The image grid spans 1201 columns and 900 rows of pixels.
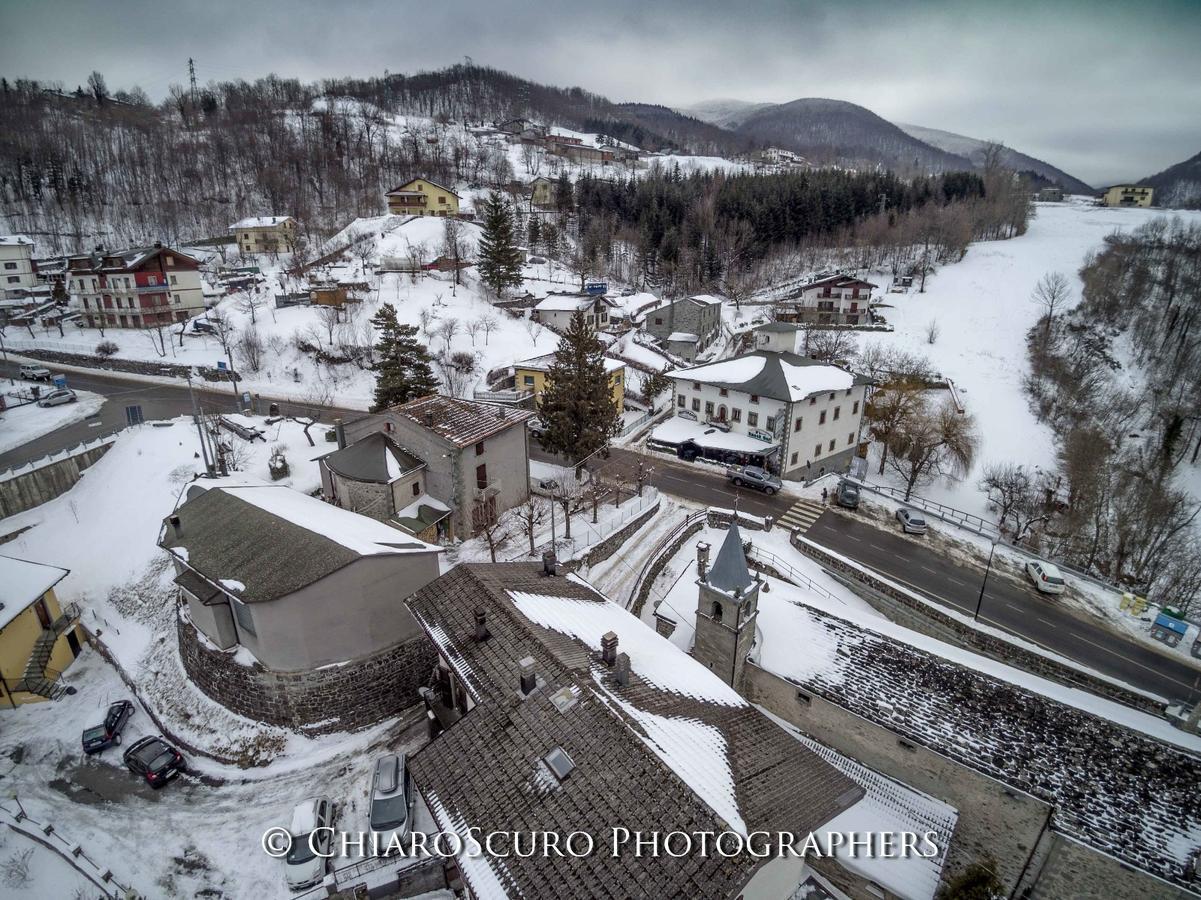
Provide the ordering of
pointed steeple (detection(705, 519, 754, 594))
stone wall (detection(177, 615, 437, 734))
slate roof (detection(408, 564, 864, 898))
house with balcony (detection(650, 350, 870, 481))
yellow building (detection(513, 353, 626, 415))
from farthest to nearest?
yellow building (detection(513, 353, 626, 415))
house with balcony (detection(650, 350, 870, 481))
stone wall (detection(177, 615, 437, 734))
pointed steeple (detection(705, 519, 754, 594))
slate roof (detection(408, 564, 864, 898))

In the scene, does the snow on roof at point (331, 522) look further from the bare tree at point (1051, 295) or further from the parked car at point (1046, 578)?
the bare tree at point (1051, 295)

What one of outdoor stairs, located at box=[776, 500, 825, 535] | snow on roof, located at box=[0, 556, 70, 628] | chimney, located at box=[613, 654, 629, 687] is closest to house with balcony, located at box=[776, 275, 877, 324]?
outdoor stairs, located at box=[776, 500, 825, 535]

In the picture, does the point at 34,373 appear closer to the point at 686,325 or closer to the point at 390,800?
the point at 390,800

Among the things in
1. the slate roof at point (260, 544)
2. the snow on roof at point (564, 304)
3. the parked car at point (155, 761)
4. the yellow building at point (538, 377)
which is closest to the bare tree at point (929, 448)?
the yellow building at point (538, 377)

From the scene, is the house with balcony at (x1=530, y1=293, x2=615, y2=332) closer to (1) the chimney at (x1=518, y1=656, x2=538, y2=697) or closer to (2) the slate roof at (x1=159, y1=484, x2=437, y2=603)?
(2) the slate roof at (x1=159, y1=484, x2=437, y2=603)

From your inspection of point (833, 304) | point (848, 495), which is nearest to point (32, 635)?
point (848, 495)

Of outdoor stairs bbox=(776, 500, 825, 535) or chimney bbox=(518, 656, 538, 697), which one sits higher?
chimney bbox=(518, 656, 538, 697)

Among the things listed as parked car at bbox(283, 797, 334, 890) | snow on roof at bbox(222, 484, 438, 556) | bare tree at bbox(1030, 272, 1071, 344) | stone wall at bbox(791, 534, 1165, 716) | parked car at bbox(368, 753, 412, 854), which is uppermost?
bare tree at bbox(1030, 272, 1071, 344)
